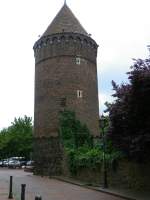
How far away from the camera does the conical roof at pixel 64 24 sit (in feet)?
157

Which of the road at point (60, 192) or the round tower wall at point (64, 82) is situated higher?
the round tower wall at point (64, 82)

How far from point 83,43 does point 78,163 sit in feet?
54.2

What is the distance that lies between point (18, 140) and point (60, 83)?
38.4 m

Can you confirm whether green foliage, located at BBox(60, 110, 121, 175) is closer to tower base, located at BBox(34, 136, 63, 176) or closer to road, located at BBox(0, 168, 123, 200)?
tower base, located at BBox(34, 136, 63, 176)

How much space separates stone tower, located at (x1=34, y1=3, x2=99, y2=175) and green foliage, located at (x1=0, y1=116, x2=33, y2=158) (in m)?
34.4

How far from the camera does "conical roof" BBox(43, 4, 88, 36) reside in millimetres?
47816

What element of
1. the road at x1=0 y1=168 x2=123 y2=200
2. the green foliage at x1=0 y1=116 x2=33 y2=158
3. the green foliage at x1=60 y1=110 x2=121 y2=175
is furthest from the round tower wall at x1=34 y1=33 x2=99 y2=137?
the green foliage at x1=0 y1=116 x2=33 y2=158

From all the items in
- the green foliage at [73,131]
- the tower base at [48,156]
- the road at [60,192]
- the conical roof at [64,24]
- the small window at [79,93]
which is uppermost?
the conical roof at [64,24]

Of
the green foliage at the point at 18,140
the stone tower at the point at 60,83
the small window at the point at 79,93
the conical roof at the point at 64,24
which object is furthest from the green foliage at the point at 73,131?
the green foliage at the point at 18,140

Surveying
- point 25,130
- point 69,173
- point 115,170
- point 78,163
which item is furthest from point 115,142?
point 25,130

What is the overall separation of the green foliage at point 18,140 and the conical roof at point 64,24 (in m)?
35.1

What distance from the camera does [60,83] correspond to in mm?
45688

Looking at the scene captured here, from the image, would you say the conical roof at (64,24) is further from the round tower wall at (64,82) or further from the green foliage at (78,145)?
the green foliage at (78,145)

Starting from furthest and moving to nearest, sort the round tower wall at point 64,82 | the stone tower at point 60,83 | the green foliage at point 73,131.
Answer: the round tower wall at point 64,82 → the stone tower at point 60,83 → the green foliage at point 73,131
